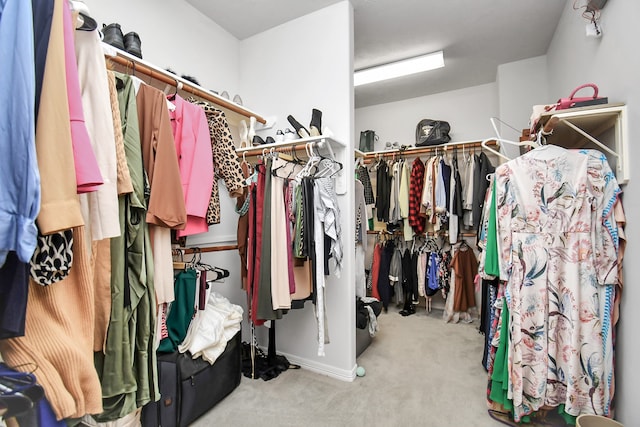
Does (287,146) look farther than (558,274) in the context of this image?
Yes

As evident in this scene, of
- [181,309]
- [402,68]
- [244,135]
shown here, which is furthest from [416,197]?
[181,309]

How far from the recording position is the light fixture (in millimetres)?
2892

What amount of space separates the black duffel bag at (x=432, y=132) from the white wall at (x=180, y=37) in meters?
2.19

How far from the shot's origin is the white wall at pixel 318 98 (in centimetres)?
215

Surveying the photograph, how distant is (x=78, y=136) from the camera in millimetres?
706

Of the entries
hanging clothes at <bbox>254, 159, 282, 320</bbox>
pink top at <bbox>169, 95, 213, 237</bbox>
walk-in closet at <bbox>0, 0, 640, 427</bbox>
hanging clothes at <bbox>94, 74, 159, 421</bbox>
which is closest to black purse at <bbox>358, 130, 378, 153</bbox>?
walk-in closet at <bbox>0, 0, 640, 427</bbox>

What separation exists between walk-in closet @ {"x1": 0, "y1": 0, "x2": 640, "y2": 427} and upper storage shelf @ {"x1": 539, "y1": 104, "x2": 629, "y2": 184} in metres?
0.02

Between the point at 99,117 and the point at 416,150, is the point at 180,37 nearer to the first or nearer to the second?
the point at 99,117

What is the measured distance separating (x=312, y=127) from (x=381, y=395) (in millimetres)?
1778

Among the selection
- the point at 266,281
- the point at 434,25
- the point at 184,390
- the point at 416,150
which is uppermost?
the point at 434,25

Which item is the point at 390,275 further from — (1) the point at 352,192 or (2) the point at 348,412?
(2) the point at 348,412

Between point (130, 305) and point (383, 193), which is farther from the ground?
point (383, 193)

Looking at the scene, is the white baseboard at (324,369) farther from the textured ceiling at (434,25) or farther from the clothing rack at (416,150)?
the textured ceiling at (434,25)

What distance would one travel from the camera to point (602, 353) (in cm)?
139
